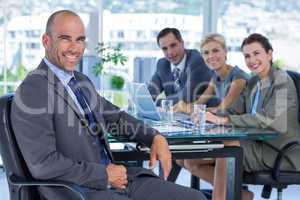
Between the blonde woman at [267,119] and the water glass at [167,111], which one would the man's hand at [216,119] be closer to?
the blonde woman at [267,119]

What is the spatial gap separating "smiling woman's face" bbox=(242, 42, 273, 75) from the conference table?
543 mm

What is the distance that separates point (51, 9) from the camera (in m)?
5.39

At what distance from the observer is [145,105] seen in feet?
10.5

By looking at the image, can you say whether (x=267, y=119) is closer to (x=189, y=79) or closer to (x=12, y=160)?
(x=189, y=79)

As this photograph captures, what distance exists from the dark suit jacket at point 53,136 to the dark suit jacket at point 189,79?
1829 mm

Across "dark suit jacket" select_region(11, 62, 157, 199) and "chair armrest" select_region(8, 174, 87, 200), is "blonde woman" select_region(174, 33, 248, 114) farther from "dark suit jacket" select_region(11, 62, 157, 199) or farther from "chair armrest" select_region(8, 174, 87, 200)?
"chair armrest" select_region(8, 174, 87, 200)

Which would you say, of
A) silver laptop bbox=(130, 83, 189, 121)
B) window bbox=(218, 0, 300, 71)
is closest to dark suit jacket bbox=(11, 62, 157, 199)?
silver laptop bbox=(130, 83, 189, 121)

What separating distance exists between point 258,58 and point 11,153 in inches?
70.0

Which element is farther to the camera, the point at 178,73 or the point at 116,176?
the point at 178,73

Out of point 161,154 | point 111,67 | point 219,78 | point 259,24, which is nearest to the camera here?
point 161,154

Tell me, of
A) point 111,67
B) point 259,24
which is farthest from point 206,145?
point 259,24

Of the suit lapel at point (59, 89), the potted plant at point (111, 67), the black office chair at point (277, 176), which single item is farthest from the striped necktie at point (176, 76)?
the suit lapel at point (59, 89)

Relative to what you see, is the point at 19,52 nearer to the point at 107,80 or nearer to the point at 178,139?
the point at 107,80

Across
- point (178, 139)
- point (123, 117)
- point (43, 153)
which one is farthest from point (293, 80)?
point (43, 153)
